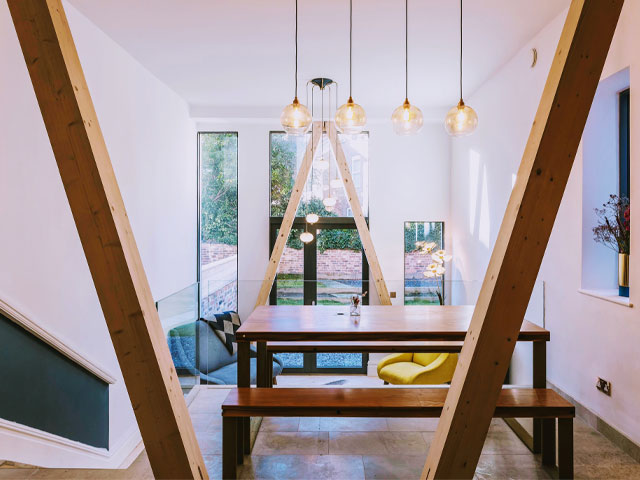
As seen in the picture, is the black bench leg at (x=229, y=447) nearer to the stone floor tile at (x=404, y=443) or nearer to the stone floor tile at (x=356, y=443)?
the stone floor tile at (x=356, y=443)

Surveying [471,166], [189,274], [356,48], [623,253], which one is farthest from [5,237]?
[471,166]

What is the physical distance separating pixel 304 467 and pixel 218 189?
471 centimetres

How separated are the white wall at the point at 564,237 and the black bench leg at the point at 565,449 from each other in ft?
2.21

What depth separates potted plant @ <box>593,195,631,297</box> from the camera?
9.32 ft

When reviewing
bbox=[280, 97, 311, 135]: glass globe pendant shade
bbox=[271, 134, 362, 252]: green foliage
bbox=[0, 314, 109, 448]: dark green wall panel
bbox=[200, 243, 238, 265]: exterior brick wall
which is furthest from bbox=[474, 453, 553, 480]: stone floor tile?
bbox=[200, 243, 238, 265]: exterior brick wall

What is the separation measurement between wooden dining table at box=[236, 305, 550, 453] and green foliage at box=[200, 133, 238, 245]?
3.65 metres

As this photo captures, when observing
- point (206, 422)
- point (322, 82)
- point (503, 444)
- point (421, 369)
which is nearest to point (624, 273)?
point (503, 444)

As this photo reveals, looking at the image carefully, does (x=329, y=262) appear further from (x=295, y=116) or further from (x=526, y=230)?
(x=526, y=230)

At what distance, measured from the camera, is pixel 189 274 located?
19.8ft

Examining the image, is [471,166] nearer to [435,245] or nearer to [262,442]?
[435,245]

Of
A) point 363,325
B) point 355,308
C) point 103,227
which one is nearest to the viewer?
point 103,227

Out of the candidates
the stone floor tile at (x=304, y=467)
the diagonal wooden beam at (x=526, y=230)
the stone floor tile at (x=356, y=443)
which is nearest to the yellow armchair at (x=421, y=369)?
the stone floor tile at (x=356, y=443)

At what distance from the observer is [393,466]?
8.14 ft

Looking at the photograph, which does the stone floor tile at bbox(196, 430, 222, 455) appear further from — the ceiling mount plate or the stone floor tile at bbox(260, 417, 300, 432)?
the ceiling mount plate
